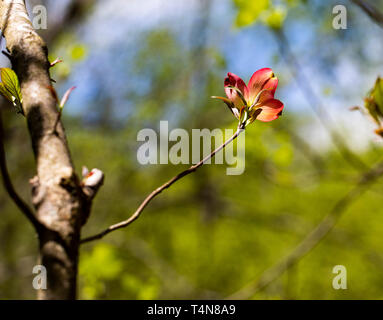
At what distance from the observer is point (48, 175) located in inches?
17.5

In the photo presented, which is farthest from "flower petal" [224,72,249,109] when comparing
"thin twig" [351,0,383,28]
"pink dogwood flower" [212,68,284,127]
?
"thin twig" [351,0,383,28]

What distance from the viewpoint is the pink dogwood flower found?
0.50 meters

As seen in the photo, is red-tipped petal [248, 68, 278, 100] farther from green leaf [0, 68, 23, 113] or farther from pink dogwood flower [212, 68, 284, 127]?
green leaf [0, 68, 23, 113]

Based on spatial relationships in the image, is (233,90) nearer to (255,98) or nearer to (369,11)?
(255,98)

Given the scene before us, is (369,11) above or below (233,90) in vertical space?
above

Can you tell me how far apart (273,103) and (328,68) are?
8.53 ft

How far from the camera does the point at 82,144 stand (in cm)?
502

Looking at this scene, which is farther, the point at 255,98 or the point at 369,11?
the point at 369,11

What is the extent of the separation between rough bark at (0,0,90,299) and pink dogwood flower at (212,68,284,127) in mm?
229

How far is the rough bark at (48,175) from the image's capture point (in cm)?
42

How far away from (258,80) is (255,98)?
25mm

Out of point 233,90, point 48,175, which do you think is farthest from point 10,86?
point 233,90

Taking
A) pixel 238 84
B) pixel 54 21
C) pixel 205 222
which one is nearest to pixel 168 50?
pixel 205 222
